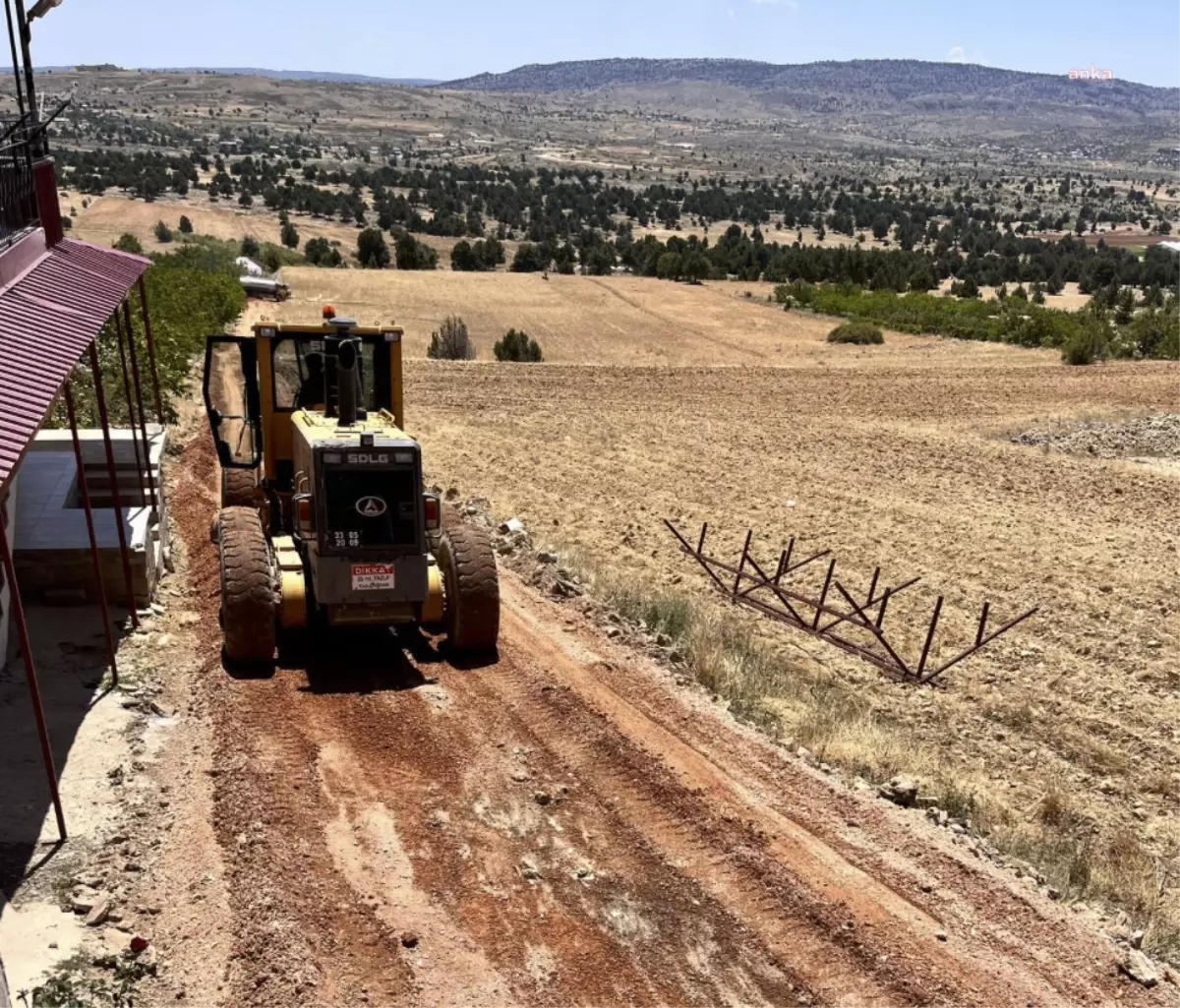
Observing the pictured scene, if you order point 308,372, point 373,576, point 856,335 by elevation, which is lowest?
point 856,335

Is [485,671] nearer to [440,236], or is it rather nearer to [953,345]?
[953,345]

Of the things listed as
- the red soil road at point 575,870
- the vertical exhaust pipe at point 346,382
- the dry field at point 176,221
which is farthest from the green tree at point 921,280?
the red soil road at point 575,870

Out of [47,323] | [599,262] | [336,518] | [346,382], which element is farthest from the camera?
[599,262]

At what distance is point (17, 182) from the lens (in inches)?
449

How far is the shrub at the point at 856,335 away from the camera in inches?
1741

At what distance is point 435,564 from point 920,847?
5.72m

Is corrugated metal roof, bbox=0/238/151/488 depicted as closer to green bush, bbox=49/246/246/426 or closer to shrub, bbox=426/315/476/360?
green bush, bbox=49/246/246/426

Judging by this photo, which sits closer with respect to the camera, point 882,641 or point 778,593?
point 882,641

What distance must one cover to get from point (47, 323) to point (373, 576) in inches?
135

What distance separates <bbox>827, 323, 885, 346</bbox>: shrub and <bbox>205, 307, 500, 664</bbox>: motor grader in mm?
34429

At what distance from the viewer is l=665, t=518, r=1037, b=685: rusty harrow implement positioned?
13.5m

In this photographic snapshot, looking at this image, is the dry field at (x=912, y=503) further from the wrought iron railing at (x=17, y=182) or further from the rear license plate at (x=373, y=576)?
the wrought iron railing at (x=17, y=182)

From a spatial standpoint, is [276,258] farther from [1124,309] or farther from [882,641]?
[882,641]

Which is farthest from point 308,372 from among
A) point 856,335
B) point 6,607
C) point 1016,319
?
point 1016,319
